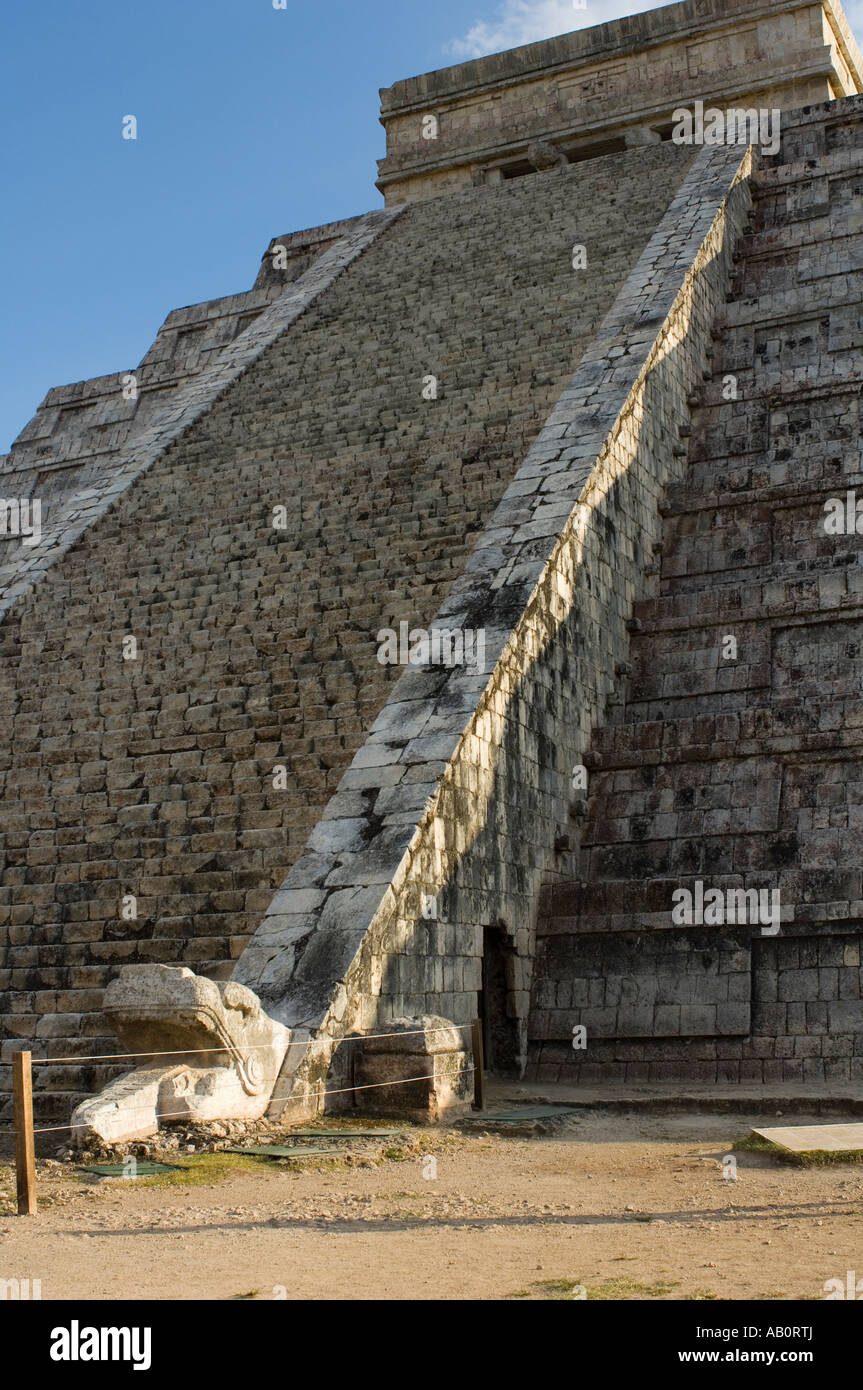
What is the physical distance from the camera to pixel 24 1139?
546 cm

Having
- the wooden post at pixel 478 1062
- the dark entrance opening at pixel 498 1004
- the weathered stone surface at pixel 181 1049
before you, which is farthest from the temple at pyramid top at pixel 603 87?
the weathered stone surface at pixel 181 1049

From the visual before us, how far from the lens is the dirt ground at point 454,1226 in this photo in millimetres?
4195

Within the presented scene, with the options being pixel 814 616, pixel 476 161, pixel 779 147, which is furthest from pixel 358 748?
pixel 476 161

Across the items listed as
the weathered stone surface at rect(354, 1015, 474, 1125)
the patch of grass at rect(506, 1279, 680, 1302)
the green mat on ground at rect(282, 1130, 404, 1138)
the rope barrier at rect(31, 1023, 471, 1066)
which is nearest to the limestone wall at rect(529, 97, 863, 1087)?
the rope barrier at rect(31, 1023, 471, 1066)

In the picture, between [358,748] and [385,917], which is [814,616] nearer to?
[358,748]

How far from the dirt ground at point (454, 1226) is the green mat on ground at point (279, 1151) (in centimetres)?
11

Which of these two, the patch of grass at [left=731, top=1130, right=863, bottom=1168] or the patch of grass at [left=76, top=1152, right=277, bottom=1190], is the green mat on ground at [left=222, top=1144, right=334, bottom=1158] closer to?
the patch of grass at [left=76, top=1152, right=277, bottom=1190]

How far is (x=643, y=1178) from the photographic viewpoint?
6.19 m

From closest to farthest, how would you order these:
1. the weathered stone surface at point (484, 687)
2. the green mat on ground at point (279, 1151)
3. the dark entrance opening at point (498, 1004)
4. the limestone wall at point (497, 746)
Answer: the green mat on ground at point (279, 1151)
the limestone wall at point (497, 746)
the weathered stone surface at point (484, 687)
the dark entrance opening at point (498, 1004)

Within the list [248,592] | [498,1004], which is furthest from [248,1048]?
[248,592]

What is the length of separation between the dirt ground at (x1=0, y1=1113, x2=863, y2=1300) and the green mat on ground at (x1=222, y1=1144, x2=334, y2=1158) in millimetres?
109

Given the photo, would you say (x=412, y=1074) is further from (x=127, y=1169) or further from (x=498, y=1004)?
(x=498, y=1004)

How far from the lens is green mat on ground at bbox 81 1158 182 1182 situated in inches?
239

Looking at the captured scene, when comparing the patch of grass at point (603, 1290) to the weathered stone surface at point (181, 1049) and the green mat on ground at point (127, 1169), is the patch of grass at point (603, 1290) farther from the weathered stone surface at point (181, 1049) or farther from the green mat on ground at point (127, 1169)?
the weathered stone surface at point (181, 1049)
